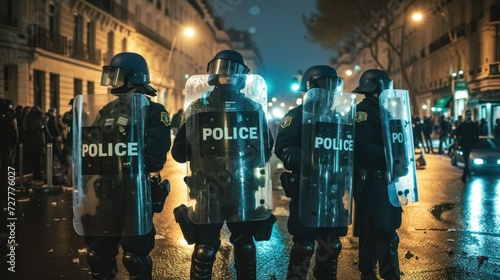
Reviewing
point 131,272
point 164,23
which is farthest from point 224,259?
point 164,23

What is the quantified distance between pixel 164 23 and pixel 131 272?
152ft

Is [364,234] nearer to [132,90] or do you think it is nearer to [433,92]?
[132,90]

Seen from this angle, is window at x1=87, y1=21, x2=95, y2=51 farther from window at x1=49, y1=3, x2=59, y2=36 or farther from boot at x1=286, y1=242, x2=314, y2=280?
boot at x1=286, y1=242, x2=314, y2=280

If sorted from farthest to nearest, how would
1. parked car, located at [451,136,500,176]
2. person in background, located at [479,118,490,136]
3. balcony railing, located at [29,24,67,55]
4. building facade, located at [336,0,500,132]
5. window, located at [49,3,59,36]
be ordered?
building facade, located at [336,0,500,132], window, located at [49,3,59,36], balcony railing, located at [29,24,67,55], person in background, located at [479,118,490,136], parked car, located at [451,136,500,176]

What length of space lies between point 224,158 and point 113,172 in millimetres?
746

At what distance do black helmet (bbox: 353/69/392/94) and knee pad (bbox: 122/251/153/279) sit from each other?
2.32m

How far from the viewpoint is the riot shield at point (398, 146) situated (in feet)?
14.3

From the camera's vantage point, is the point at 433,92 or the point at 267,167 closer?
the point at 267,167

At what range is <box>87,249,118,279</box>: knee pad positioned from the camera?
145 inches

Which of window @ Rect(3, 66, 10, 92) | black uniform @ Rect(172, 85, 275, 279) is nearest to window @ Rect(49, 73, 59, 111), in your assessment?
window @ Rect(3, 66, 10, 92)

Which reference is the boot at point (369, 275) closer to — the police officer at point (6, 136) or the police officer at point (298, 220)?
the police officer at point (298, 220)

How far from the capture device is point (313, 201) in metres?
3.89

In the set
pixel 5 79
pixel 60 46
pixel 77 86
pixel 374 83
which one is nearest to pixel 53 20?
pixel 60 46

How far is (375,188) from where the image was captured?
4.36 metres
